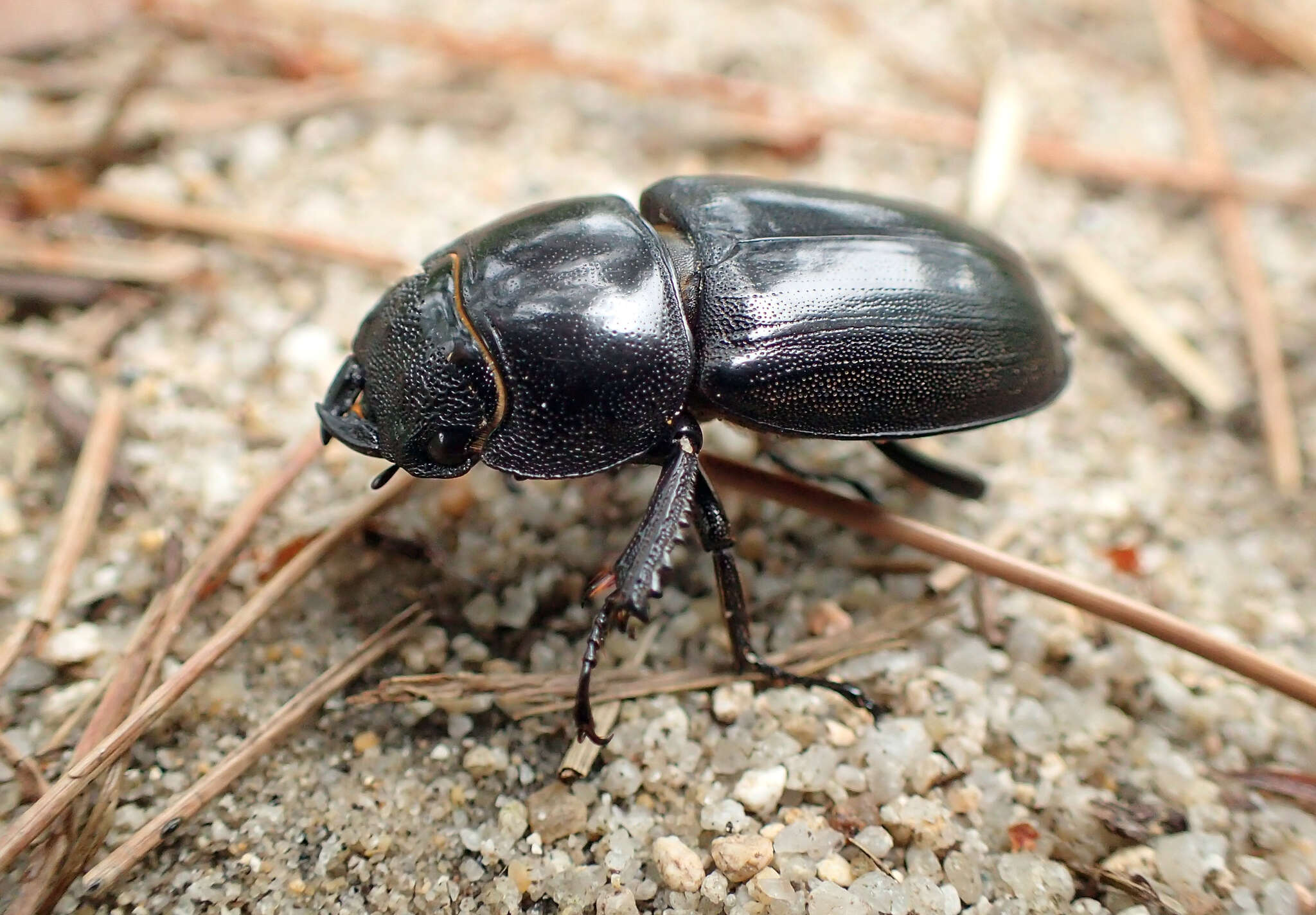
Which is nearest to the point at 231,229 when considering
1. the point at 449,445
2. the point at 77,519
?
the point at 77,519

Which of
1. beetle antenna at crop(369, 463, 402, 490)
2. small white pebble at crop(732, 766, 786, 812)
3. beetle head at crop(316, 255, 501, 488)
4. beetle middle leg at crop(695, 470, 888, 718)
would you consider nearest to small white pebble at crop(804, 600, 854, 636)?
beetle middle leg at crop(695, 470, 888, 718)

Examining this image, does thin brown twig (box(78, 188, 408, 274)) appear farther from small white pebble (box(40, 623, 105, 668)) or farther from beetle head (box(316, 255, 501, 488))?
small white pebble (box(40, 623, 105, 668))

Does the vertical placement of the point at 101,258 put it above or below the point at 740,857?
above

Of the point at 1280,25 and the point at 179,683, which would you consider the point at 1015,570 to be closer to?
the point at 179,683

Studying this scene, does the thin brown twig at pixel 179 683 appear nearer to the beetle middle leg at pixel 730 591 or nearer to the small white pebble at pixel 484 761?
the small white pebble at pixel 484 761

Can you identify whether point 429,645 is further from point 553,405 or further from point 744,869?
point 744,869

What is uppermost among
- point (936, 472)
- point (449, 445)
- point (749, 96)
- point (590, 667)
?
point (749, 96)
